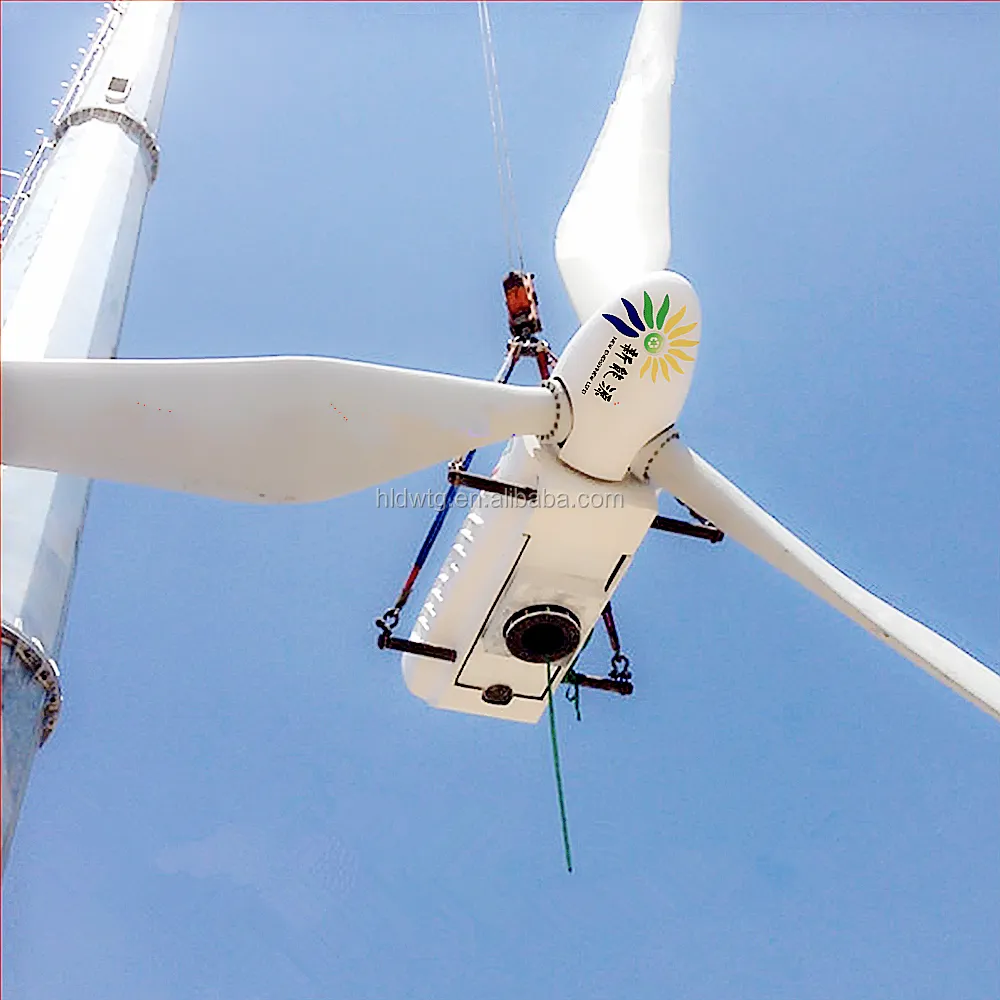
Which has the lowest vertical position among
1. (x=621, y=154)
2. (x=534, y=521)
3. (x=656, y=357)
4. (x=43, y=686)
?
(x=43, y=686)

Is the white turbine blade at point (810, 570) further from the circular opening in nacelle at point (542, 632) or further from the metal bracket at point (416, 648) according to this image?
the metal bracket at point (416, 648)

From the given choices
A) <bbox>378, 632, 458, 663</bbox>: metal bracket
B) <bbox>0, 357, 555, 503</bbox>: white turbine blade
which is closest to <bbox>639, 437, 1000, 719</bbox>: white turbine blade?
<bbox>0, 357, 555, 503</bbox>: white turbine blade

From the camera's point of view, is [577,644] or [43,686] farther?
Result: [577,644]

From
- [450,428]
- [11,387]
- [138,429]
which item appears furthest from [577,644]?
[11,387]

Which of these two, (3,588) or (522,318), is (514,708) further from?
(3,588)

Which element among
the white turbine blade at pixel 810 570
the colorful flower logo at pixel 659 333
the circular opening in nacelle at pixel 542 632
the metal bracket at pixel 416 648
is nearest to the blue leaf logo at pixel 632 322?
the colorful flower logo at pixel 659 333

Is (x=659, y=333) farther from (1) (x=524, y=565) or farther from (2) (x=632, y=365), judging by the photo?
(1) (x=524, y=565)

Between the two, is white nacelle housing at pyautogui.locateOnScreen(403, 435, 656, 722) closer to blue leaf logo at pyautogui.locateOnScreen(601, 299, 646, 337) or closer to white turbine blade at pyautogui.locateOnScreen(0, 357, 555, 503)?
white turbine blade at pyautogui.locateOnScreen(0, 357, 555, 503)
